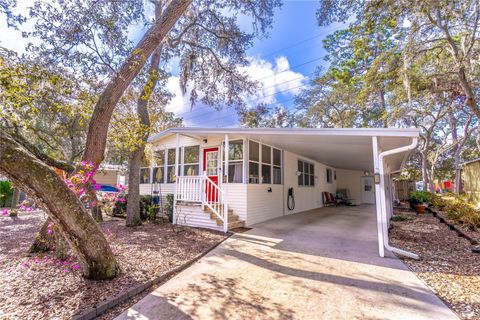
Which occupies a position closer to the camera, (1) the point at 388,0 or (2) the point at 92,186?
(2) the point at 92,186

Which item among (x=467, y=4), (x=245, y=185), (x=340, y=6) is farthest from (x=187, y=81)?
(x=467, y=4)

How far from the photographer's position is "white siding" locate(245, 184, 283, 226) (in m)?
7.41

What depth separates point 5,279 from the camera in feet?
10.6

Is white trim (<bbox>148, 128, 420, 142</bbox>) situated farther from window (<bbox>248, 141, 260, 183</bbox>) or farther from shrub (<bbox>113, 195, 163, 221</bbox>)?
shrub (<bbox>113, 195, 163, 221</bbox>)

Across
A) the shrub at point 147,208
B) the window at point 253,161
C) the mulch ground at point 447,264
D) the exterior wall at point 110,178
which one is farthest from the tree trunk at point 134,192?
the exterior wall at point 110,178

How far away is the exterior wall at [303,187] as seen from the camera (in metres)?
9.62

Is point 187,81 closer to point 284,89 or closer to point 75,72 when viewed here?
point 75,72

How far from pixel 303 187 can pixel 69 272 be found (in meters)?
9.42

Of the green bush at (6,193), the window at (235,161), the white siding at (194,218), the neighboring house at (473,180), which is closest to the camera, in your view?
the white siding at (194,218)

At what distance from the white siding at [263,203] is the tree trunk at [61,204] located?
461 centimetres

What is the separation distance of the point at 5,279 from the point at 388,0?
31.2 feet

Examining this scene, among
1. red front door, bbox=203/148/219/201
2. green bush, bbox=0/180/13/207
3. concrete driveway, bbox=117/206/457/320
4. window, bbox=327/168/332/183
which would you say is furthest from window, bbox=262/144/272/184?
green bush, bbox=0/180/13/207

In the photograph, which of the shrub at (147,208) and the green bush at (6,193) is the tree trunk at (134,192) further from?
the green bush at (6,193)

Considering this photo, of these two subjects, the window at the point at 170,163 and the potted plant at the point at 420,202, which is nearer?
the window at the point at 170,163
